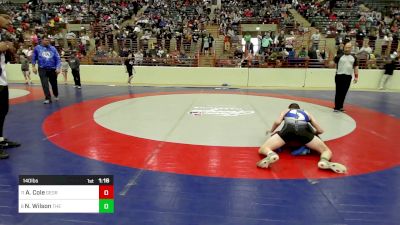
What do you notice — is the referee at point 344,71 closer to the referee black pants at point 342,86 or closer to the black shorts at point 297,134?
the referee black pants at point 342,86

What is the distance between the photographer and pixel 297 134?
4.92 metres

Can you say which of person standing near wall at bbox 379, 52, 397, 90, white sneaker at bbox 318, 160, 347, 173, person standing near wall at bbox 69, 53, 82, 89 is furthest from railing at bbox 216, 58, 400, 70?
white sneaker at bbox 318, 160, 347, 173

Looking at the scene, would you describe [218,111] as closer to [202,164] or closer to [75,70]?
[202,164]

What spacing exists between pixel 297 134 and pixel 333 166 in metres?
0.67

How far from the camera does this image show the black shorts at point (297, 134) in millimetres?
4910

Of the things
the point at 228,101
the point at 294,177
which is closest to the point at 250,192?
the point at 294,177

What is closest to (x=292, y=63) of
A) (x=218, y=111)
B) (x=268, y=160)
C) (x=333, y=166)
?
(x=218, y=111)

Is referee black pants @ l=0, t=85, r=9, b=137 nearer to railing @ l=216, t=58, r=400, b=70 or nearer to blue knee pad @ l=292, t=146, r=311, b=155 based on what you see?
blue knee pad @ l=292, t=146, r=311, b=155

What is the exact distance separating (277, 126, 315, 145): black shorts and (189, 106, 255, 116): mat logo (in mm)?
3151

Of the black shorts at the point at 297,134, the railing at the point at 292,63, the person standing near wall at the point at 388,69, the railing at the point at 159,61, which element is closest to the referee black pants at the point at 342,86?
the black shorts at the point at 297,134

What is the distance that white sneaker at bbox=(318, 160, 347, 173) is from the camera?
14.7ft

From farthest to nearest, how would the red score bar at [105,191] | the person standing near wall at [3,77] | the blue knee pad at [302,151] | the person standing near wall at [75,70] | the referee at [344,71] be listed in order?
the person standing near wall at [75,70]
the referee at [344,71]
the blue knee pad at [302,151]
the person standing near wall at [3,77]
the red score bar at [105,191]

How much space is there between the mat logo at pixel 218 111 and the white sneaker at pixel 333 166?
3619 mm

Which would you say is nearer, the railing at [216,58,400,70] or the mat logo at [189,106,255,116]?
the mat logo at [189,106,255,116]
